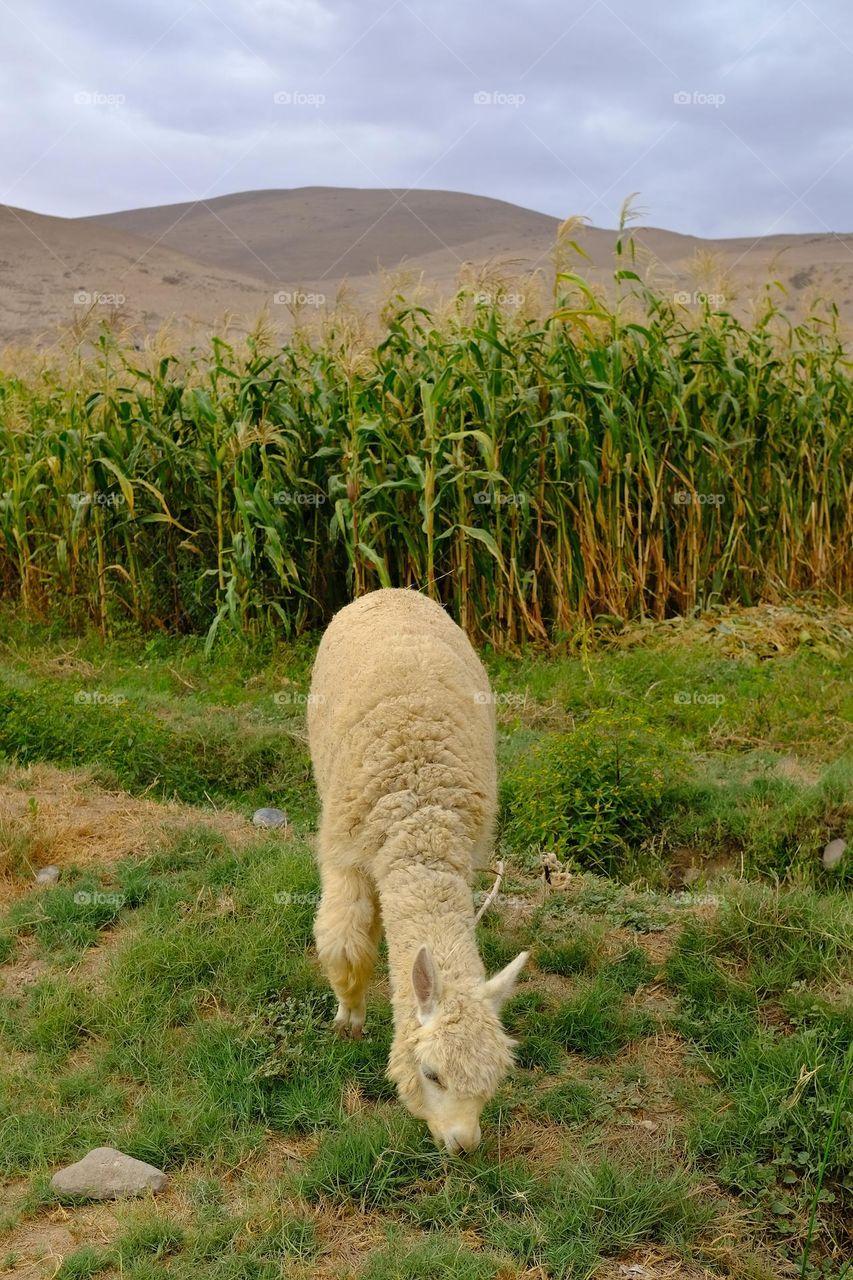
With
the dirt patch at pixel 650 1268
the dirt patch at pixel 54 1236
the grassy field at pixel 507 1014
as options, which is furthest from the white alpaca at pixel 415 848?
the dirt patch at pixel 54 1236

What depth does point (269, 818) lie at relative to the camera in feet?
20.3

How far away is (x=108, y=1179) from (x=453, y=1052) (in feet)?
4.35

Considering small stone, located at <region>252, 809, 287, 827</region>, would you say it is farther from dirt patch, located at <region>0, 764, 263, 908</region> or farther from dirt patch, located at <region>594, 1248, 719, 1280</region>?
dirt patch, located at <region>594, 1248, 719, 1280</region>

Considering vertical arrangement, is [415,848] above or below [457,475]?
below

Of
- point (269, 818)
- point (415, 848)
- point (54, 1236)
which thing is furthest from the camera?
point (269, 818)

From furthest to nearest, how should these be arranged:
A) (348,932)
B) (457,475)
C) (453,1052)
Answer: (457,475)
(348,932)
(453,1052)

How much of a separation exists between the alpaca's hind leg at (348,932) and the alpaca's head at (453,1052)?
2.29 feet

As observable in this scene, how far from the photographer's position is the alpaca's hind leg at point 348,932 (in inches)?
151

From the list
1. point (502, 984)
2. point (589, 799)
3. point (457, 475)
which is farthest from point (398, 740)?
point (457, 475)

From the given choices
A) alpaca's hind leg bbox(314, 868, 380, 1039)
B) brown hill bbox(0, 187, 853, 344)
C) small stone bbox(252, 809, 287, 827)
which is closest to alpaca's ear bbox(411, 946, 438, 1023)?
alpaca's hind leg bbox(314, 868, 380, 1039)

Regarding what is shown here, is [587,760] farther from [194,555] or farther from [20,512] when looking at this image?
[20,512]

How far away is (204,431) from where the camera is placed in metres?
9.80

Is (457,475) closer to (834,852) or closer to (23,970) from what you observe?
(834,852)

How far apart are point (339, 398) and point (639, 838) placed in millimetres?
5134
